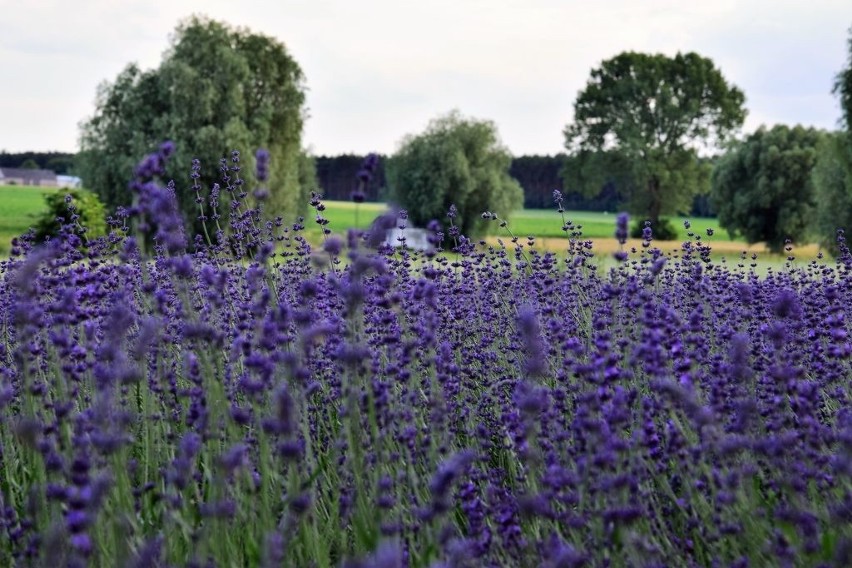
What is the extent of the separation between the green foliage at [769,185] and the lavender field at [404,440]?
118 feet

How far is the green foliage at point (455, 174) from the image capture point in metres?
35.6

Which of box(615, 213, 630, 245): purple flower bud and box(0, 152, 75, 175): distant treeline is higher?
box(615, 213, 630, 245): purple flower bud

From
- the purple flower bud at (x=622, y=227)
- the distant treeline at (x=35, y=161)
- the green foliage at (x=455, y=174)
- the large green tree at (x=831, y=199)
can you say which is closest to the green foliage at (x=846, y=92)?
the large green tree at (x=831, y=199)

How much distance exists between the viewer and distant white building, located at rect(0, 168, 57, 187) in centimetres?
9181

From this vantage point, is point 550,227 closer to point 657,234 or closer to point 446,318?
point 657,234

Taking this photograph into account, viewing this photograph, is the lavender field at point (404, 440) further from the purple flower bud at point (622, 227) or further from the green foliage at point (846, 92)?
the green foliage at point (846, 92)

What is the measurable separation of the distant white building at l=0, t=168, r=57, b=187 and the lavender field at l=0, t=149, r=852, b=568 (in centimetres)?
9385

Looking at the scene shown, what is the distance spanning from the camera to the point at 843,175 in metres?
28.4

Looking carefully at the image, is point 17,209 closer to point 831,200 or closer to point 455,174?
point 455,174

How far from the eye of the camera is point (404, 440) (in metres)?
2.95

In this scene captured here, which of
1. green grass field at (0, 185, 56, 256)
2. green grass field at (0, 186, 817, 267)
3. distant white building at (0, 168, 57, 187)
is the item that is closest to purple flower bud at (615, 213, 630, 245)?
green grass field at (0, 185, 56, 256)

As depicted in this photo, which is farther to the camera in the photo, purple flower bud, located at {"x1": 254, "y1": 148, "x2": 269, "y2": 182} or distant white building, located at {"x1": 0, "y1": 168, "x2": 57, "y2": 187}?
distant white building, located at {"x1": 0, "y1": 168, "x2": 57, "y2": 187}

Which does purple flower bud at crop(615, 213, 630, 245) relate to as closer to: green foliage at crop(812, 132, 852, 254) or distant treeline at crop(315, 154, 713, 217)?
green foliage at crop(812, 132, 852, 254)

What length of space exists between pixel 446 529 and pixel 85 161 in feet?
95.6
